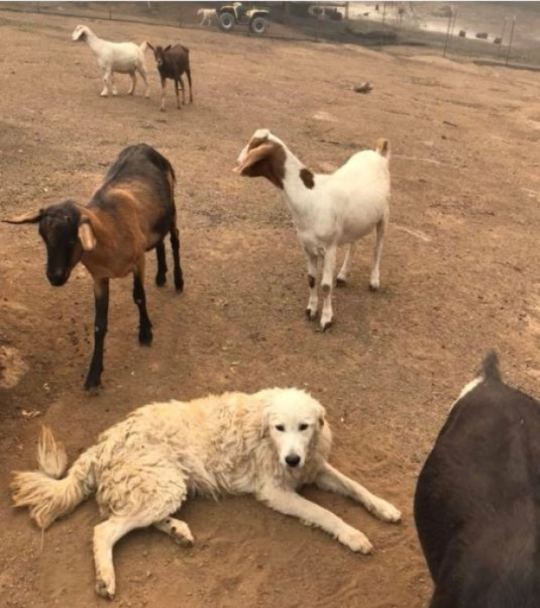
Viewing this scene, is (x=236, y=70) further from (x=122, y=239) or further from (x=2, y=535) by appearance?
(x=2, y=535)

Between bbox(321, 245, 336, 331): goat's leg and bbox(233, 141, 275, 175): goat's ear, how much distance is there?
3.63ft

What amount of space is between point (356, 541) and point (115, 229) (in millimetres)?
3074

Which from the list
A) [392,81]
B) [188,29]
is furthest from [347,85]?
[188,29]

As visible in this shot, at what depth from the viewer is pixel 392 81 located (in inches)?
838

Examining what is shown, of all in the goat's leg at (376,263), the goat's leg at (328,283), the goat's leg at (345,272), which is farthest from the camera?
the goat's leg at (345,272)

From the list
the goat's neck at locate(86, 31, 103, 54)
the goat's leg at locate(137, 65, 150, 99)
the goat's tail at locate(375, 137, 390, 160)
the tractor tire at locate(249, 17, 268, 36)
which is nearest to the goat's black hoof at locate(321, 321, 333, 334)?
the goat's tail at locate(375, 137, 390, 160)

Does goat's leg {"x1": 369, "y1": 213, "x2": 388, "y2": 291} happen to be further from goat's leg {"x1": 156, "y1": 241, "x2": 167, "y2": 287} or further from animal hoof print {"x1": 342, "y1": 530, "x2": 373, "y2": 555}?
animal hoof print {"x1": 342, "y1": 530, "x2": 373, "y2": 555}

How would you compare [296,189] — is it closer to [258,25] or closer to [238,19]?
[258,25]

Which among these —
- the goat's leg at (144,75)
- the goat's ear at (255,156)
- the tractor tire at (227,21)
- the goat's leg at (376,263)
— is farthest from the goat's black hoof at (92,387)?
the tractor tire at (227,21)

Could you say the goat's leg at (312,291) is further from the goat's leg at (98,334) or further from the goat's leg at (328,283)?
the goat's leg at (98,334)

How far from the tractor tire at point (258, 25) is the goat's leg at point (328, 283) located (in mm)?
25324

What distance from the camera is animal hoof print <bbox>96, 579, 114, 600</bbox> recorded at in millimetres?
3715

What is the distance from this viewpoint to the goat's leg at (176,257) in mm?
6738

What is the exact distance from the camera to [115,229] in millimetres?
5426
